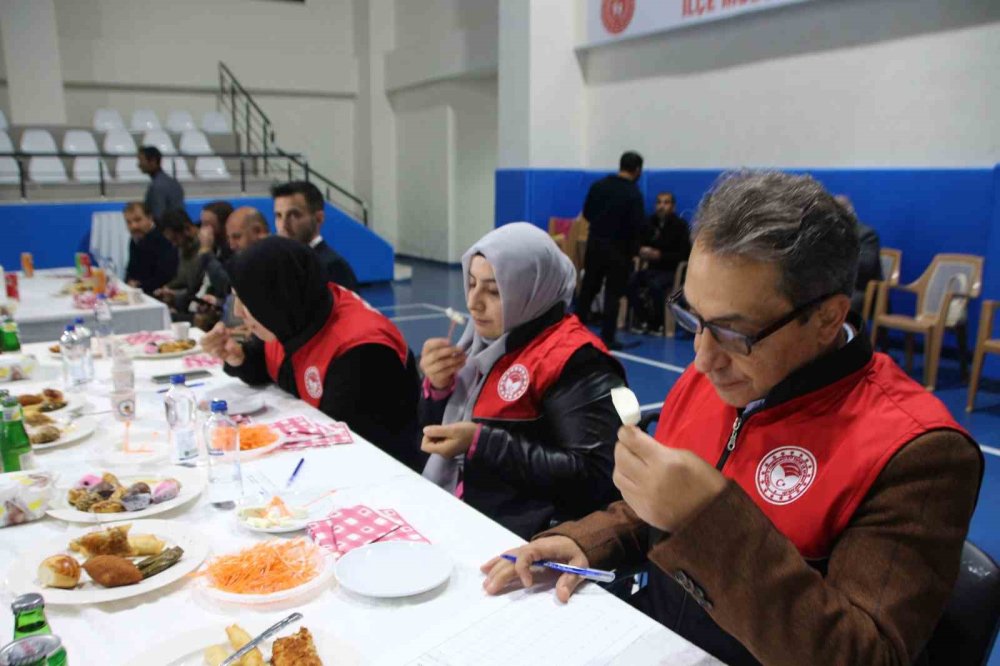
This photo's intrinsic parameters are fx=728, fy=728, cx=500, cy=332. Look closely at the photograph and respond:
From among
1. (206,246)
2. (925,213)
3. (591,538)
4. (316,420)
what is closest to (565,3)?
(925,213)

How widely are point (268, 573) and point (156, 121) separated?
1110cm

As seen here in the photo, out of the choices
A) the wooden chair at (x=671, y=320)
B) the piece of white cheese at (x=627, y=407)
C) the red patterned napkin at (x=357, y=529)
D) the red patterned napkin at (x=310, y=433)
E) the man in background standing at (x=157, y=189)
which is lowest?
the wooden chair at (x=671, y=320)

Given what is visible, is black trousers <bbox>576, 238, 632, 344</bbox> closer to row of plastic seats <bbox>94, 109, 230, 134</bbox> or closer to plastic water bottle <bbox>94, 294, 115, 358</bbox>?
plastic water bottle <bbox>94, 294, 115, 358</bbox>

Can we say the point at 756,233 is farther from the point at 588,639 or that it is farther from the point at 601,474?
the point at 601,474

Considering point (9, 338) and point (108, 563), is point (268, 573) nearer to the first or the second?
point (108, 563)

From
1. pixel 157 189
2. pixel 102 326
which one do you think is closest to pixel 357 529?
pixel 102 326

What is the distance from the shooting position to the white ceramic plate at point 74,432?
1947mm

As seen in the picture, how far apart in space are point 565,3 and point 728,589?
8.25m

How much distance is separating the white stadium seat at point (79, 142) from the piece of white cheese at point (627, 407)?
1071 centimetres

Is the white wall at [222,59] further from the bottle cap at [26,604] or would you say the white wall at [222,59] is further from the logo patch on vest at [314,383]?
the bottle cap at [26,604]

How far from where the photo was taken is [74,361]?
264 cm

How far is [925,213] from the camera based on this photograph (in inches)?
222

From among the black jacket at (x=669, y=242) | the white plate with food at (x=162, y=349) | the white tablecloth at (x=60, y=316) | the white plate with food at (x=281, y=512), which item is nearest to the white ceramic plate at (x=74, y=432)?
the white plate with food at (x=281, y=512)

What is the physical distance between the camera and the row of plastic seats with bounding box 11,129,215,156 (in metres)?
9.43
